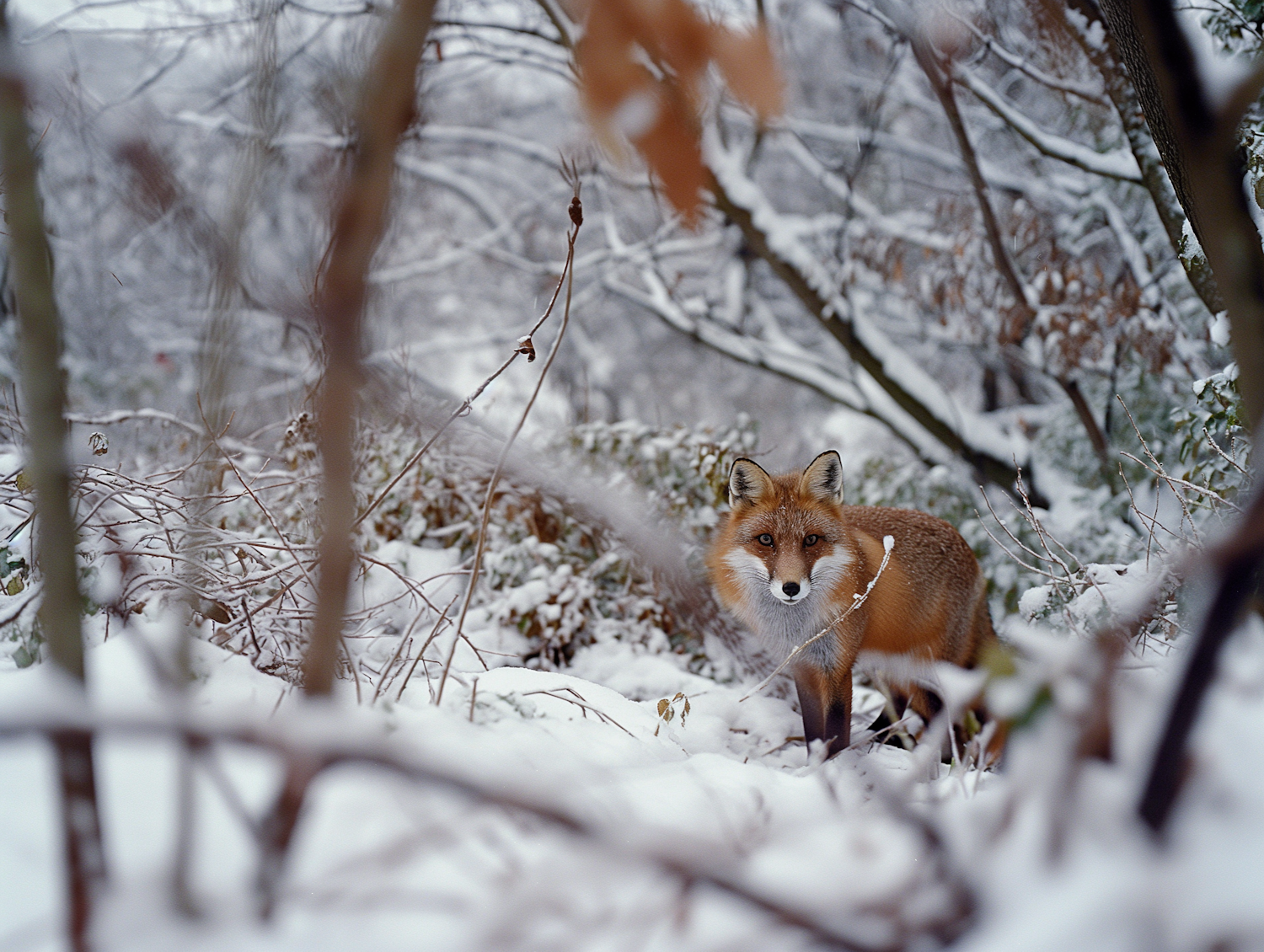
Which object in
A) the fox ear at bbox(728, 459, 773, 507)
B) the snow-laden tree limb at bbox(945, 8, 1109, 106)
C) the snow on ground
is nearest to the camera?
the snow on ground

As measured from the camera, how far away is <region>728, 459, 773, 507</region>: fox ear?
2893 millimetres

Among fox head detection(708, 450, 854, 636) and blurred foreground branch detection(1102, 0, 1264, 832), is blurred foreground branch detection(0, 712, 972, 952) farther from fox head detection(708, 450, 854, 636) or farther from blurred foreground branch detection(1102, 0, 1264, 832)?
fox head detection(708, 450, 854, 636)

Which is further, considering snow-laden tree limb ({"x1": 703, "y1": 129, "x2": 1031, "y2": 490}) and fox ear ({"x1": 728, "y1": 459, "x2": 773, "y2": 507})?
snow-laden tree limb ({"x1": 703, "y1": 129, "x2": 1031, "y2": 490})

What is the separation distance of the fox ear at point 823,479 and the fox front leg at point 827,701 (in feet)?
2.14

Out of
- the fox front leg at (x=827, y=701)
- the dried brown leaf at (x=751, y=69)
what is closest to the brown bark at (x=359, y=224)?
the dried brown leaf at (x=751, y=69)

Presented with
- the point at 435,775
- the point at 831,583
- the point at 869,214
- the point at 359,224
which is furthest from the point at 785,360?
the point at 435,775

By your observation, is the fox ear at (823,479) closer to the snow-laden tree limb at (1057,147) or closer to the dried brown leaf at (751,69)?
the dried brown leaf at (751,69)

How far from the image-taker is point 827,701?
2787 mm

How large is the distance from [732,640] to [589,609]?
1087mm

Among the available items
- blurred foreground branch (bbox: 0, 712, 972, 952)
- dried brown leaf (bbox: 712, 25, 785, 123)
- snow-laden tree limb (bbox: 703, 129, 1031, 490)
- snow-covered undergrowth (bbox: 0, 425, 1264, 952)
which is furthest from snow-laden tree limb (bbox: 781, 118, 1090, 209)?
blurred foreground branch (bbox: 0, 712, 972, 952)

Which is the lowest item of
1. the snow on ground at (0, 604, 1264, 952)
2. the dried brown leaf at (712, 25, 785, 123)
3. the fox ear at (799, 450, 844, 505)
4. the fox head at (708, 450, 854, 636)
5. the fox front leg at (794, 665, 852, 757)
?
the fox front leg at (794, 665, 852, 757)

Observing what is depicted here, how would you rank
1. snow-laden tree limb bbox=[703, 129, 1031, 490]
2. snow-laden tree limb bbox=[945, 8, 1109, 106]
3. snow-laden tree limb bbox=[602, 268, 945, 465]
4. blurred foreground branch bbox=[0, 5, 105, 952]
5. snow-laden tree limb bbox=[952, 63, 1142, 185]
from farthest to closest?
snow-laden tree limb bbox=[602, 268, 945, 465], snow-laden tree limb bbox=[703, 129, 1031, 490], snow-laden tree limb bbox=[945, 8, 1109, 106], snow-laden tree limb bbox=[952, 63, 1142, 185], blurred foreground branch bbox=[0, 5, 105, 952]

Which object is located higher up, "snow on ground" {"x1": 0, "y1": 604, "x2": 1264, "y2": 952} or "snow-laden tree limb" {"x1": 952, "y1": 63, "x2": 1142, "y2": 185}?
"snow-laden tree limb" {"x1": 952, "y1": 63, "x2": 1142, "y2": 185}

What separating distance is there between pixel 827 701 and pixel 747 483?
33.7 inches
